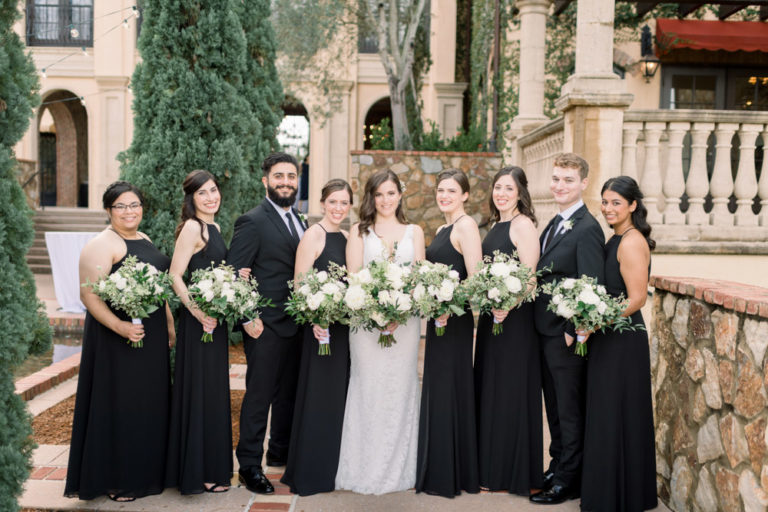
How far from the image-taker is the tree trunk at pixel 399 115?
14.0 metres

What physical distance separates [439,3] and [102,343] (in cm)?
1715

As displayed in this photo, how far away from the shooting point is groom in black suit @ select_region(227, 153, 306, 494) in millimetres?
4359

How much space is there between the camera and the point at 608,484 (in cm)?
389

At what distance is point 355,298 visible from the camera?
12.6 ft

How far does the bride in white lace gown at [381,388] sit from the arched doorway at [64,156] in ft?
79.1

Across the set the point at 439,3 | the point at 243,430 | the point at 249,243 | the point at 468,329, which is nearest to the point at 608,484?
the point at 468,329

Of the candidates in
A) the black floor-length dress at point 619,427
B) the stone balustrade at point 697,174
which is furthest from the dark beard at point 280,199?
the stone balustrade at point 697,174

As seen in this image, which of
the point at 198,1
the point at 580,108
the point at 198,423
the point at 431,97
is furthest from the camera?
the point at 431,97

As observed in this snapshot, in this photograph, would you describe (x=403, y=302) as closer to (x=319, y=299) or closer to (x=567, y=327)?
(x=319, y=299)

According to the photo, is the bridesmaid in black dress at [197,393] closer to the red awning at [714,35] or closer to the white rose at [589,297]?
the white rose at [589,297]

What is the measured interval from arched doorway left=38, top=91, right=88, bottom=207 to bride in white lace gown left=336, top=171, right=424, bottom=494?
24.1 m

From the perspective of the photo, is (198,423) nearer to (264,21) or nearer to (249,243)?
(249,243)

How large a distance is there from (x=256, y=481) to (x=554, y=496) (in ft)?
6.11

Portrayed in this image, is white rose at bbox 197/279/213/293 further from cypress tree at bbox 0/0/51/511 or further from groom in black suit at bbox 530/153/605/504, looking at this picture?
groom in black suit at bbox 530/153/605/504
